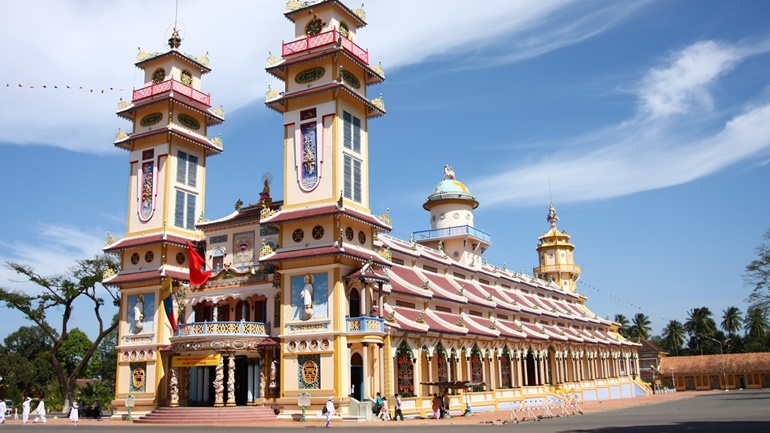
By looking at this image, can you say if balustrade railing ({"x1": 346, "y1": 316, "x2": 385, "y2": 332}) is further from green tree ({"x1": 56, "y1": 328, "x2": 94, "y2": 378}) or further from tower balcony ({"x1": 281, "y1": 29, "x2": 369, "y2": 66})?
green tree ({"x1": 56, "y1": 328, "x2": 94, "y2": 378})

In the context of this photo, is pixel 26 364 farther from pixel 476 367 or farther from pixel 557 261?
pixel 557 261

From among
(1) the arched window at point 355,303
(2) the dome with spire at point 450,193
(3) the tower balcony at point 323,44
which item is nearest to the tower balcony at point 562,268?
(2) the dome with spire at point 450,193

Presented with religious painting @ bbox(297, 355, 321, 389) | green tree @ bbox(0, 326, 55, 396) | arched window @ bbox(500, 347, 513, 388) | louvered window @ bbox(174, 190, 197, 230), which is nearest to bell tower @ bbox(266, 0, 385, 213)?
religious painting @ bbox(297, 355, 321, 389)

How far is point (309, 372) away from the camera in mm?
35562

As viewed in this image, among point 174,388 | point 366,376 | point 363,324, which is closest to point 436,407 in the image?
point 366,376

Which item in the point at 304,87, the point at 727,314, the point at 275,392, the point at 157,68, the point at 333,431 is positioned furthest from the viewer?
the point at 727,314

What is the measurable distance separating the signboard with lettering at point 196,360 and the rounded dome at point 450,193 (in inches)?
1203

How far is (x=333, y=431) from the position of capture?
91.8 ft

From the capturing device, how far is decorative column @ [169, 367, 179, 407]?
127 feet

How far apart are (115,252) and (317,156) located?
15.4 m

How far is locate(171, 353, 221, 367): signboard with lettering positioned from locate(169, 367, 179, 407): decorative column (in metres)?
1.43

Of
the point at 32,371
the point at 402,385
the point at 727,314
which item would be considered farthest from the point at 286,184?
the point at 727,314

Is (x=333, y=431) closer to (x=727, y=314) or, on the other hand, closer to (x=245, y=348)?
(x=245, y=348)

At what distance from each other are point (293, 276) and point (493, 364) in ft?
58.0
